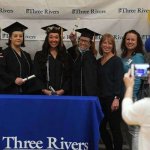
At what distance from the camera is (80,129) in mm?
3463

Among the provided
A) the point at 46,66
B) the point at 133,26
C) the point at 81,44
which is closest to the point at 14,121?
the point at 46,66

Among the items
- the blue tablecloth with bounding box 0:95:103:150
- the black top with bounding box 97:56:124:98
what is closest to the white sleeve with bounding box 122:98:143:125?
the blue tablecloth with bounding box 0:95:103:150

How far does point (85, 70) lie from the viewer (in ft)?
13.5

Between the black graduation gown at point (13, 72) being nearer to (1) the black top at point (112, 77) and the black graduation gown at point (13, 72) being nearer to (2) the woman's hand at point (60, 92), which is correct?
(2) the woman's hand at point (60, 92)

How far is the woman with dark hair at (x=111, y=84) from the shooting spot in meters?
4.02

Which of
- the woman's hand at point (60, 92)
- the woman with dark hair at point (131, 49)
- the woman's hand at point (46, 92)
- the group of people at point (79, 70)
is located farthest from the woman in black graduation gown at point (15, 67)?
the woman with dark hair at point (131, 49)

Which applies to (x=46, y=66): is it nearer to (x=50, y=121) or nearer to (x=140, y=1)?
(x=50, y=121)

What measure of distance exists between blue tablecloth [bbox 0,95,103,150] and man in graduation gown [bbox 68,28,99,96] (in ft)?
2.22

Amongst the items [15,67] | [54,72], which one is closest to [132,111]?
[54,72]

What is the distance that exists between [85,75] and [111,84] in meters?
0.30

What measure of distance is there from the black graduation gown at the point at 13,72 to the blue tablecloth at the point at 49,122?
0.72 meters

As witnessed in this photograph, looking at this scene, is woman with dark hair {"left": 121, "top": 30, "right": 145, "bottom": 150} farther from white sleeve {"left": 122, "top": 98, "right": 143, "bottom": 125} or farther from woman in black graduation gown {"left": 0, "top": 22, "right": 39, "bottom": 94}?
white sleeve {"left": 122, "top": 98, "right": 143, "bottom": 125}

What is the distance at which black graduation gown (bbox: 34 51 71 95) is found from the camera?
165 inches

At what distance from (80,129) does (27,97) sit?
22.5 inches
